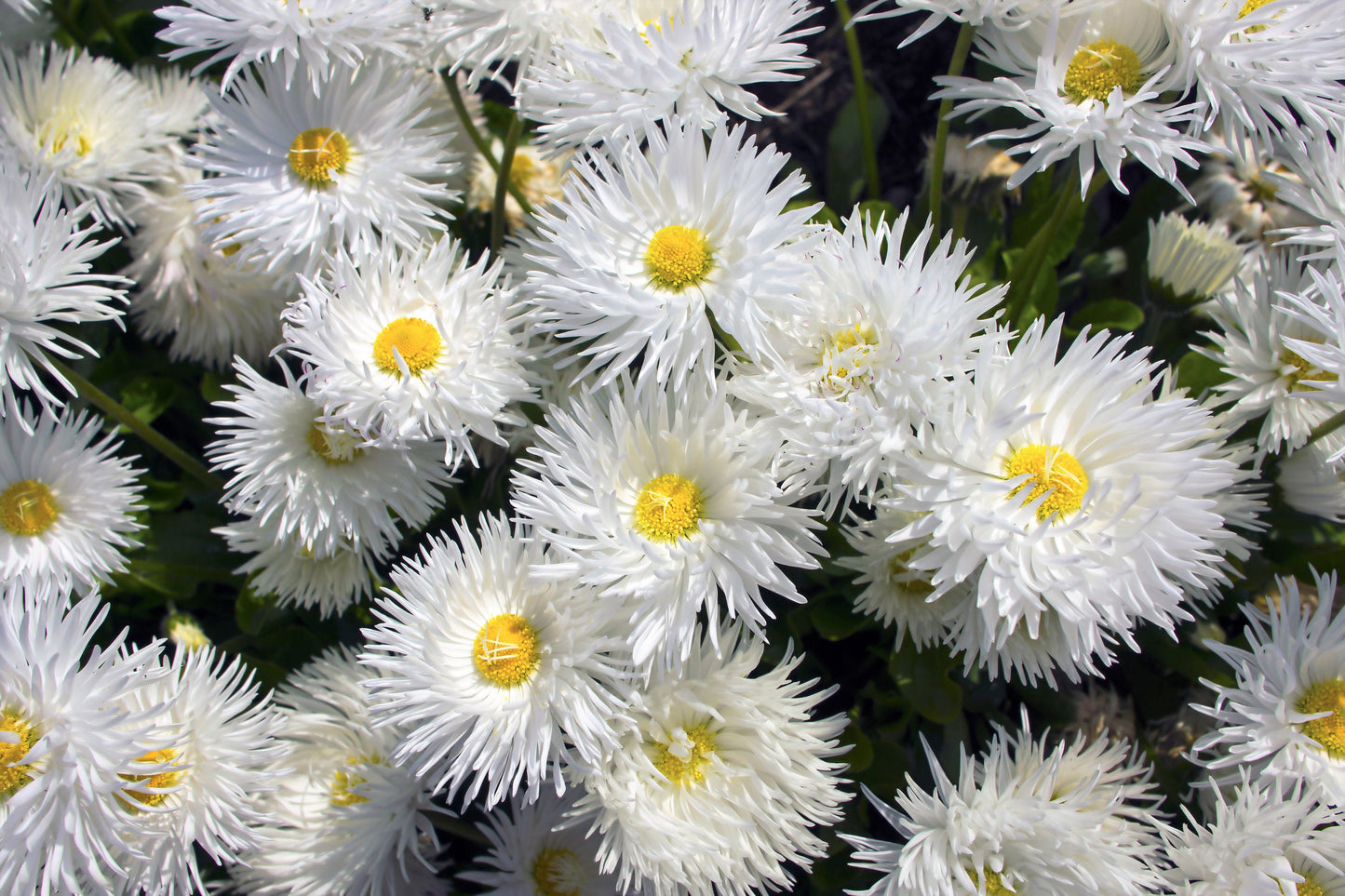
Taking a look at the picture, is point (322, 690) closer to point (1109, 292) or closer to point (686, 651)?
point (686, 651)

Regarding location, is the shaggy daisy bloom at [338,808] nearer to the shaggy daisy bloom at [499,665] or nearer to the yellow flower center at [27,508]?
the shaggy daisy bloom at [499,665]

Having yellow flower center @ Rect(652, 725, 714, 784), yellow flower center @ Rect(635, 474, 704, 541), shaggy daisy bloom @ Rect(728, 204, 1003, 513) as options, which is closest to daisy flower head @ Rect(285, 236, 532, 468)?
yellow flower center @ Rect(635, 474, 704, 541)

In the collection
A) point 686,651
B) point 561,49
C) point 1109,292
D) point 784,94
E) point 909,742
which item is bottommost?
point 909,742

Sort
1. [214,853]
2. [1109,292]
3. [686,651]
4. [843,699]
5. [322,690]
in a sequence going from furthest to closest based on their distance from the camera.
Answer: [1109,292]
[843,699]
[322,690]
[214,853]
[686,651]

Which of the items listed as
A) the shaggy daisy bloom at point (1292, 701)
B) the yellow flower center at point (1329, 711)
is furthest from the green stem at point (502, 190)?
the yellow flower center at point (1329, 711)

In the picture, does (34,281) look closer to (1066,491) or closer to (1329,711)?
(1066,491)

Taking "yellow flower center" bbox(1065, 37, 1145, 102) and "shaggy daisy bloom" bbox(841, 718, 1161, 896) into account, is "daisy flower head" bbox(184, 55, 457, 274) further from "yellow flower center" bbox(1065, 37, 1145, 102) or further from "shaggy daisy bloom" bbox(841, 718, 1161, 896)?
"shaggy daisy bloom" bbox(841, 718, 1161, 896)

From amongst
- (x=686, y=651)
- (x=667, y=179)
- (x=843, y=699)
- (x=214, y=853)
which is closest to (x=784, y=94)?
(x=667, y=179)
